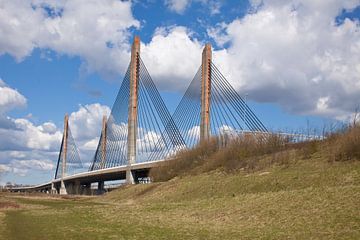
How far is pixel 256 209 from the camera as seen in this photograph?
22391mm

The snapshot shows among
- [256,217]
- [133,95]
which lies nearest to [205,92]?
[133,95]

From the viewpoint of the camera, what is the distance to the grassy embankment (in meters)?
18.1

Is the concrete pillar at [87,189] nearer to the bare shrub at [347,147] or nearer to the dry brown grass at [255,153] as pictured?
the dry brown grass at [255,153]

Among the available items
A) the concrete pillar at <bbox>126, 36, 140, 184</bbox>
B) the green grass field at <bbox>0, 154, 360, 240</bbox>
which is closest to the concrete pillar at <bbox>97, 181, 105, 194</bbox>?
the concrete pillar at <bbox>126, 36, 140, 184</bbox>

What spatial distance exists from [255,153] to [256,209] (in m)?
24.8

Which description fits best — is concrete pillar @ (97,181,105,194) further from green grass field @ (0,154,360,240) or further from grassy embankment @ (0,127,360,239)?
green grass field @ (0,154,360,240)

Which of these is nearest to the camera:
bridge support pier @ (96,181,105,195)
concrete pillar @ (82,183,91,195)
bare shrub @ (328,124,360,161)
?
bare shrub @ (328,124,360,161)

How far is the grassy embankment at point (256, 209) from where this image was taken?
18.1 meters

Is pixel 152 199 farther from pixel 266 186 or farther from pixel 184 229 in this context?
pixel 184 229

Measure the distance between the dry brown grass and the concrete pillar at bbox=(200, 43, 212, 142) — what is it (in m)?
2.58

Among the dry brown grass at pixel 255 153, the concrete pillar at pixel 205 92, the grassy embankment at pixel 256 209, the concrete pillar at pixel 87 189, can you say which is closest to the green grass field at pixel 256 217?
the grassy embankment at pixel 256 209

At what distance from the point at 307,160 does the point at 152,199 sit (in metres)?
12.9

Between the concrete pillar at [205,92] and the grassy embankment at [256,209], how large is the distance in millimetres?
8850

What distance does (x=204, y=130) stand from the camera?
51.8 metres
